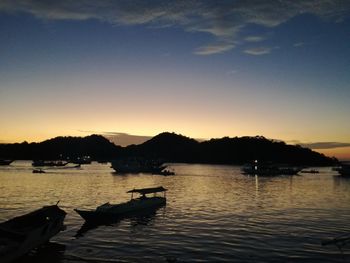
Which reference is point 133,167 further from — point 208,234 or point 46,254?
point 46,254

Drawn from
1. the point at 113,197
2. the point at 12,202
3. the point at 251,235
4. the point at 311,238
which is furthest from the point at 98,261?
the point at 113,197

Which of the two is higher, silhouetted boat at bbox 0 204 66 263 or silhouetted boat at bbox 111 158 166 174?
silhouetted boat at bbox 111 158 166 174

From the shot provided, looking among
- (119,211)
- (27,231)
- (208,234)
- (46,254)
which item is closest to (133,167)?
(119,211)

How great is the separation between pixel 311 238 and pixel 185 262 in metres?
15.2

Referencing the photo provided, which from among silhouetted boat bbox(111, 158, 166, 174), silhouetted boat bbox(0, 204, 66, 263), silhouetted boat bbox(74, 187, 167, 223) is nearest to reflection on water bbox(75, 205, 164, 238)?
silhouetted boat bbox(74, 187, 167, 223)

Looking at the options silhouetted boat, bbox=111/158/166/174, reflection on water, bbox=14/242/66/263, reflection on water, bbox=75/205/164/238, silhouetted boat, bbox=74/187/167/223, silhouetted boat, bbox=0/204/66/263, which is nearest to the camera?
silhouetted boat, bbox=0/204/66/263

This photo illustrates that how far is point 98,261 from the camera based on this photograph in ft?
92.1

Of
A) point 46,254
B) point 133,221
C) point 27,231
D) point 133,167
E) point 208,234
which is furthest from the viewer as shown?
point 133,167

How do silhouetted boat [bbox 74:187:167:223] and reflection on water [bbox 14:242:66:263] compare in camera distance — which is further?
silhouetted boat [bbox 74:187:167:223]

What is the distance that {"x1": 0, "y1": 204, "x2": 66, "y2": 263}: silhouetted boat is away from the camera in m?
26.0

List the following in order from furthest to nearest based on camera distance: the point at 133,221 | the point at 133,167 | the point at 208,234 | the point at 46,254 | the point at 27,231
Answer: the point at 133,167, the point at 133,221, the point at 208,234, the point at 46,254, the point at 27,231

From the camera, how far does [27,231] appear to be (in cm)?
2848

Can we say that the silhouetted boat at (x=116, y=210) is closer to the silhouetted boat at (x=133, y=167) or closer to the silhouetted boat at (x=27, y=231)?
the silhouetted boat at (x=27, y=231)

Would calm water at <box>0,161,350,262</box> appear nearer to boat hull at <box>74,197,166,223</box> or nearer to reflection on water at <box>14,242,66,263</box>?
reflection on water at <box>14,242,66,263</box>
